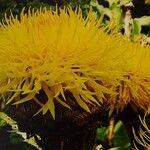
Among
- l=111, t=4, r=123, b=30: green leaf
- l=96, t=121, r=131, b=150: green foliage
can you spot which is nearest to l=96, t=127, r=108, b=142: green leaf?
l=96, t=121, r=131, b=150: green foliage

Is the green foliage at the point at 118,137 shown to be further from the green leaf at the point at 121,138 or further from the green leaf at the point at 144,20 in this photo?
the green leaf at the point at 144,20

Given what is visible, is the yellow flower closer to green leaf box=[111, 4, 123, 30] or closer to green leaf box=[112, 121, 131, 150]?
green leaf box=[112, 121, 131, 150]

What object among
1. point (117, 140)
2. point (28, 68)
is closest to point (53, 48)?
point (28, 68)

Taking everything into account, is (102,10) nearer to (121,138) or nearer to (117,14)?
(117,14)

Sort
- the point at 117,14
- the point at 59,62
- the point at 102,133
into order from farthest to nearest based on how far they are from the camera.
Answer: the point at 117,14 → the point at 102,133 → the point at 59,62

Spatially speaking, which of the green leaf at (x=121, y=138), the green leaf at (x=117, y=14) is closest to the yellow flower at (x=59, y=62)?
the green leaf at (x=121, y=138)

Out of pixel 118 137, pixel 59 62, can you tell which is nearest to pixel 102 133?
pixel 118 137

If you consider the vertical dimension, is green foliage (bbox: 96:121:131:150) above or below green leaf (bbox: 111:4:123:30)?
below
